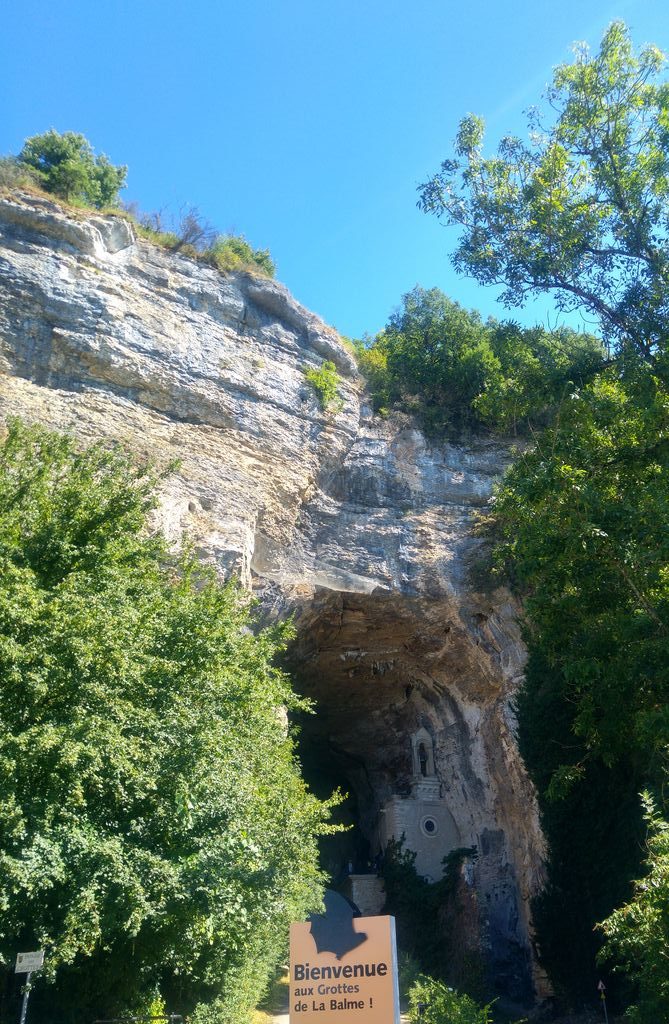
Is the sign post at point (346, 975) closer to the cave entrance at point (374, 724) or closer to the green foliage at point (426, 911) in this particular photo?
the cave entrance at point (374, 724)

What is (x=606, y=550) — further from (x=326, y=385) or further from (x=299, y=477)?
(x=326, y=385)

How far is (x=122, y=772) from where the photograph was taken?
7348mm

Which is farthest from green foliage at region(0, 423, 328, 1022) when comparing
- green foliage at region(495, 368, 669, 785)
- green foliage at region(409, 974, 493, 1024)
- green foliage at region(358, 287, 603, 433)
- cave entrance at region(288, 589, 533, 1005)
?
green foliage at region(358, 287, 603, 433)

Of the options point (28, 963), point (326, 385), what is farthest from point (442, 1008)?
point (326, 385)

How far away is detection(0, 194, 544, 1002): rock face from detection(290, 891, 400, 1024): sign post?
9.37 meters

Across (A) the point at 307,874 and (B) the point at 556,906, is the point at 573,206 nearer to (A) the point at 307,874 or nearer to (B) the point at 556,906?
(A) the point at 307,874

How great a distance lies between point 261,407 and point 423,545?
4654mm

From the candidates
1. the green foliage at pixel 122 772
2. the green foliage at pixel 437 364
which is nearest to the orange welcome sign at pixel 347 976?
the green foliage at pixel 122 772

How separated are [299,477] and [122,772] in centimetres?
1074

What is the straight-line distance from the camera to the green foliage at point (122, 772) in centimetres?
671

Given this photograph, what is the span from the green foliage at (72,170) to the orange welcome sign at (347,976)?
17186mm

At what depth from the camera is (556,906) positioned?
14672mm

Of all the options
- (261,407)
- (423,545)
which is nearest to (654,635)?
(423,545)

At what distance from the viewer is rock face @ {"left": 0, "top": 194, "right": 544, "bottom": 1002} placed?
15555 mm
